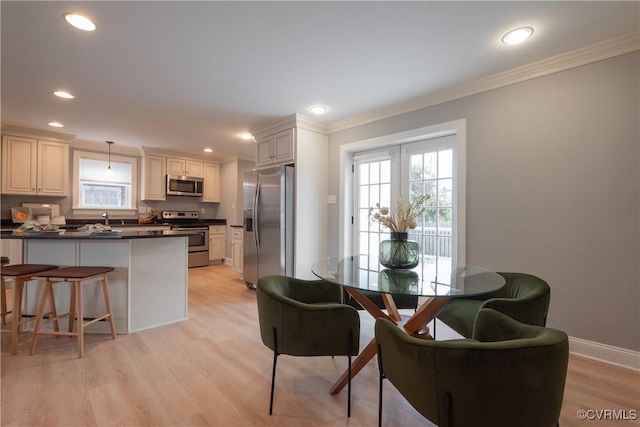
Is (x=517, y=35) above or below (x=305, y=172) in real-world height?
above

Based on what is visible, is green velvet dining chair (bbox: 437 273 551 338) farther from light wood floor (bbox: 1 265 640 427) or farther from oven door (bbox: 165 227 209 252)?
oven door (bbox: 165 227 209 252)

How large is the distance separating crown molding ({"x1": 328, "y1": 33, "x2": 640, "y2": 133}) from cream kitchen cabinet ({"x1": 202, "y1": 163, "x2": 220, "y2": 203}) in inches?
162

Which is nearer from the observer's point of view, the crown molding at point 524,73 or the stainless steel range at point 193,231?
the crown molding at point 524,73

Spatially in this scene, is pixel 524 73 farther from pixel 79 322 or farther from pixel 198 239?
pixel 198 239

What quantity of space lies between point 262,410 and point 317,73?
8.25 ft

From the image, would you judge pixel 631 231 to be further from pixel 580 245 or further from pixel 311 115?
pixel 311 115

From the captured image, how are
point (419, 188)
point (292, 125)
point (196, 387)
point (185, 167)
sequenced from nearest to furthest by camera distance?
1. point (196, 387)
2. point (419, 188)
3. point (292, 125)
4. point (185, 167)

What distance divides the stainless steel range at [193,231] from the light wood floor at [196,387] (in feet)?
10.7

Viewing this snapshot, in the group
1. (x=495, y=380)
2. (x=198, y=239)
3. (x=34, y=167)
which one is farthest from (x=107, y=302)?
(x=198, y=239)

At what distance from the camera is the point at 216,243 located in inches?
246

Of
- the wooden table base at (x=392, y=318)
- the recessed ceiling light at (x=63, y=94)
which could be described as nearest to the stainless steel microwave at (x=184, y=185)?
the recessed ceiling light at (x=63, y=94)

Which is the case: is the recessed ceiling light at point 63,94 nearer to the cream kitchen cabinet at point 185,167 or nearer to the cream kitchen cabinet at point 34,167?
the cream kitchen cabinet at point 34,167

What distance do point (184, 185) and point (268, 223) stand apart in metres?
2.91

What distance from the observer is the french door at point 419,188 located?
306cm
